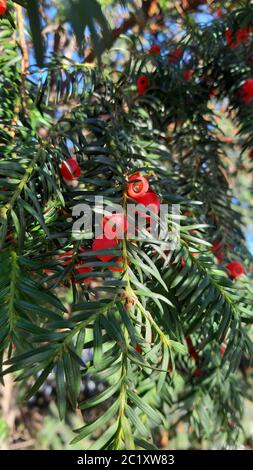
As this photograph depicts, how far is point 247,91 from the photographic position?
4.06ft

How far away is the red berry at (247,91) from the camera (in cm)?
123

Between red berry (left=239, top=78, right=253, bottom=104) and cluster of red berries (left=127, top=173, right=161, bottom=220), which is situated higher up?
red berry (left=239, top=78, right=253, bottom=104)

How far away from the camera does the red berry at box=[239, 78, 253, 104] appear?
4.03 feet

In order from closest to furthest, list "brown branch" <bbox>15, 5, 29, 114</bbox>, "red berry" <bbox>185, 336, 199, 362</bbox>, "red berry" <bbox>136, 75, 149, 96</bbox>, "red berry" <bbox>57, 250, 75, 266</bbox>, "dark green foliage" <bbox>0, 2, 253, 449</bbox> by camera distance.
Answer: "dark green foliage" <bbox>0, 2, 253, 449</bbox>, "red berry" <bbox>57, 250, 75, 266</bbox>, "brown branch" <bbox>15, 5, 29, 114</bbox>, "red berry" <bbox>185, 336, 199, 362</bbox>, "red berry" <bbox>136, 75, 149, 96</bbox>

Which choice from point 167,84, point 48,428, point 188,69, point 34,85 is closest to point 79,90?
point 34,85

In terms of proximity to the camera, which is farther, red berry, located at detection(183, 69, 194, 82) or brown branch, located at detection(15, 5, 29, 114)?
red berry, located at detection(183, 69, 194, 82)

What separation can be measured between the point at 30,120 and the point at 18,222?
1.40ft

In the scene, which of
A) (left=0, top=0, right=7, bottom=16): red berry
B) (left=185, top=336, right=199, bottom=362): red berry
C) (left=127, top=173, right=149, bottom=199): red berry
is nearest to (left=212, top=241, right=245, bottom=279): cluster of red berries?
(left=185, top=336, right=199, bottom=362): red berry

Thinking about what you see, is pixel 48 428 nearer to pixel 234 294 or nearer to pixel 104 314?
pixel 234 294

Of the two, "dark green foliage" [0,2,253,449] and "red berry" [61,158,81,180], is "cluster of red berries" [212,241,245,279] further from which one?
"red berry" [61,158,81,180]

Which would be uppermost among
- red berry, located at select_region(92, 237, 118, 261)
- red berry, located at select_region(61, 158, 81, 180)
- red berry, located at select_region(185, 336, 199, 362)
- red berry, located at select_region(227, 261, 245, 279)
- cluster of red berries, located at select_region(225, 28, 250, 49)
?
cluster of red berries, located at select_region(225, 28, 250, 49)

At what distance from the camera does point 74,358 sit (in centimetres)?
52

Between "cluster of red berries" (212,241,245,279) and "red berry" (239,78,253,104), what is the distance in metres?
0.36

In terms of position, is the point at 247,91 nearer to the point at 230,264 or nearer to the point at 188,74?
the point at 188,74
